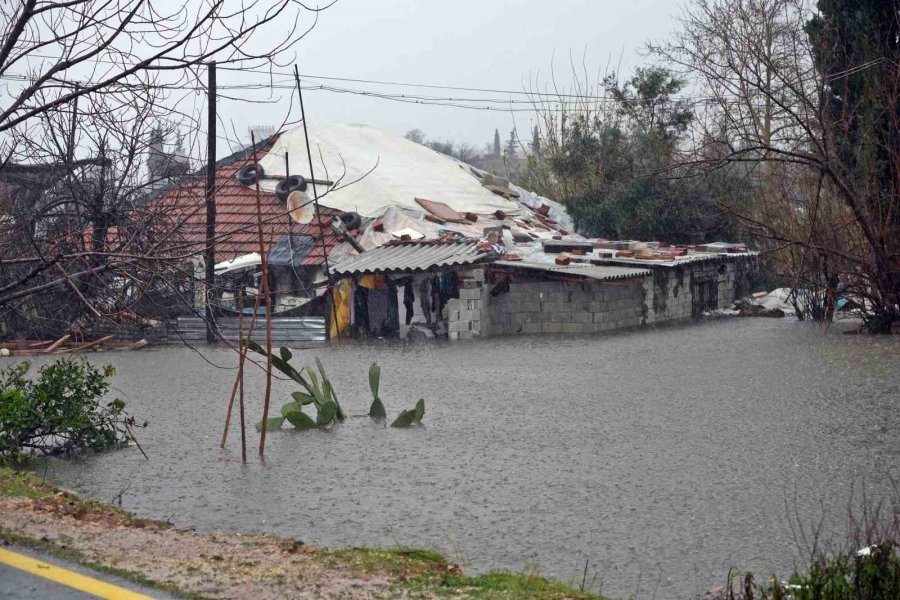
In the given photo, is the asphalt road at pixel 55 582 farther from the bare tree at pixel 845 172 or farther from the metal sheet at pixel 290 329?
the metal sheet at pixel 290 329

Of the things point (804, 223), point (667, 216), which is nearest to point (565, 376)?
point (804, 223)

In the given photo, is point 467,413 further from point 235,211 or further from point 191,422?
point 235,211

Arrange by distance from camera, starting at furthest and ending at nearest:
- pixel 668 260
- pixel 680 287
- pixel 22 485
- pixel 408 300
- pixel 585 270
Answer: pixel 680 287, pixel 668 260, pixel 408 300, pixel 585 270, pixel 22 485

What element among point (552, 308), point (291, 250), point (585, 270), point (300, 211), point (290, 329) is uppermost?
point (300, 211)

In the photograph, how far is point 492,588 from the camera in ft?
17.5

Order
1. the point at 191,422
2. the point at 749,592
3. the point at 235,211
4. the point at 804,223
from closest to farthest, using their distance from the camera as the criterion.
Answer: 1. the point at 749,592
2. the point at 191,422
3. the point at 804,223
4. the point at 235,211

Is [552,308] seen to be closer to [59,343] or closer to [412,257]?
[412,257]

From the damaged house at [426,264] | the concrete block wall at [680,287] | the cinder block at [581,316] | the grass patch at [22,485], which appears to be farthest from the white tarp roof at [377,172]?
the grass patch at [22,485]

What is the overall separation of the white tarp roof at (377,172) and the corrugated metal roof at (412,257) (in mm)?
3266

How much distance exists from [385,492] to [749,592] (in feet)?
15.6

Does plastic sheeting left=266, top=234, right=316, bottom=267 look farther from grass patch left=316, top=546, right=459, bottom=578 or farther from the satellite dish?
grass patch left=316, top=546, right=459, bottom=578

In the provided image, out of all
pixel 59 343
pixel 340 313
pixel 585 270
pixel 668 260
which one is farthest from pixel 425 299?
pixel 59 343

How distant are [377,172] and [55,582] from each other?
28431 millimetres

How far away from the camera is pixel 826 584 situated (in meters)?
4.51
